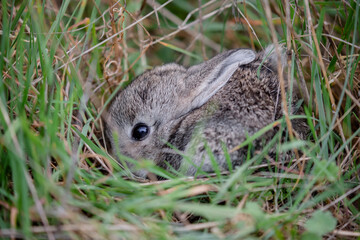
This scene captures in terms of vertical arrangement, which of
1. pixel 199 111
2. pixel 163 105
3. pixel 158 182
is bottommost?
pixel 158 182

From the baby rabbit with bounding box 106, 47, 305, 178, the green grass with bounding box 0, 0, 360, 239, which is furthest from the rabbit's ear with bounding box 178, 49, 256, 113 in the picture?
the green grass with bounding box 0, 0, 360, 239

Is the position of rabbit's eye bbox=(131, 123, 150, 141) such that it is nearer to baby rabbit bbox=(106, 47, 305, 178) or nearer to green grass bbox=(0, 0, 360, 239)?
baby rabbit bbox=(106, 47, 305, 178)

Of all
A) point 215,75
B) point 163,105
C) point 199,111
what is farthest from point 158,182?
point 215,75

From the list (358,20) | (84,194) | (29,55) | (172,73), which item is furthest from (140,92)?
(358,20)

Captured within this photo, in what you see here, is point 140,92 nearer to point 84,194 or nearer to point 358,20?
point 84,194

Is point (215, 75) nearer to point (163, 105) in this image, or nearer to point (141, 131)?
point (163, 105)

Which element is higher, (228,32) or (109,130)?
(228,32)

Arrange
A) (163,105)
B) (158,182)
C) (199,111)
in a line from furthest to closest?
(163,105) < (199,111) < (158,182)

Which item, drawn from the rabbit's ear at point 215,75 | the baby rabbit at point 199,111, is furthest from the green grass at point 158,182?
the rabbit's ear at point 215,75
